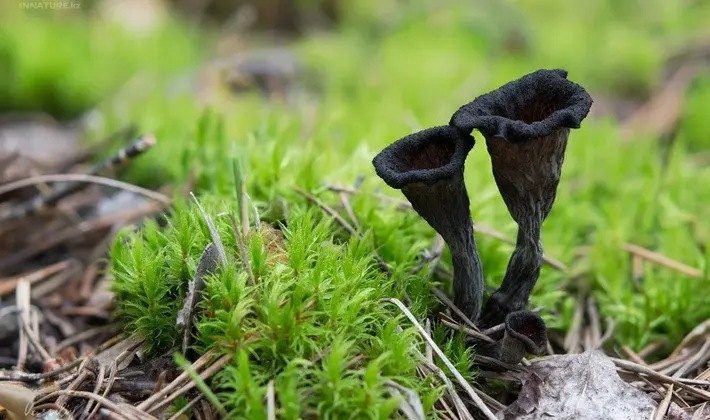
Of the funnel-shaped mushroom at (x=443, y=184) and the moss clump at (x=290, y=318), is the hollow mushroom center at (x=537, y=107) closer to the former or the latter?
the funnel-shaped mushroom at (x=443, y=184)

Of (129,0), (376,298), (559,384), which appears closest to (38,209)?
(376,298)

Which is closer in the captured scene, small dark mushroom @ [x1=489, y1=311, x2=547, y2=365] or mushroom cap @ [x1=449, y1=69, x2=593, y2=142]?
mushroom cap @ [x1=449, y1=69, x2=593, y2=142]

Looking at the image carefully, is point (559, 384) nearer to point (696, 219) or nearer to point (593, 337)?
point (593, 337)

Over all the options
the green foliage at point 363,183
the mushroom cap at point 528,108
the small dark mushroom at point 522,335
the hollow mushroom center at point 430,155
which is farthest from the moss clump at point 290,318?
the mushroom cap at point 528,108

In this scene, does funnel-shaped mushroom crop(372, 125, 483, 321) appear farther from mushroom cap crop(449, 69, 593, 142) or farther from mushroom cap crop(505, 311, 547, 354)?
mushroom cap crop(505, 311, 547, 354)

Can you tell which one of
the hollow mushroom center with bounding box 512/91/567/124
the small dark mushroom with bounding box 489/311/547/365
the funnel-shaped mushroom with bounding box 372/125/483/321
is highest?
the hollow mushroom center with bounding box 512/91/567/124

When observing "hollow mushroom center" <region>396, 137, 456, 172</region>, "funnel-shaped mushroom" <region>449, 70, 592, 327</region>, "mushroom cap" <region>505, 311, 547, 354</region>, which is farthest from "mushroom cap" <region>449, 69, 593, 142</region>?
"mushroom cap" <region>505, 311, 547, 354</region>

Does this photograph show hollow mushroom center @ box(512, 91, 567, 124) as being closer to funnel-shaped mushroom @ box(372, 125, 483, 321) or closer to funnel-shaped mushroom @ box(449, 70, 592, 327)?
funnel-shaped mushroom @ box(449, 70, 592, 327)

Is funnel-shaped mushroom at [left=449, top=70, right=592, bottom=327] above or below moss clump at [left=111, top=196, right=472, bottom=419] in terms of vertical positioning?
above
